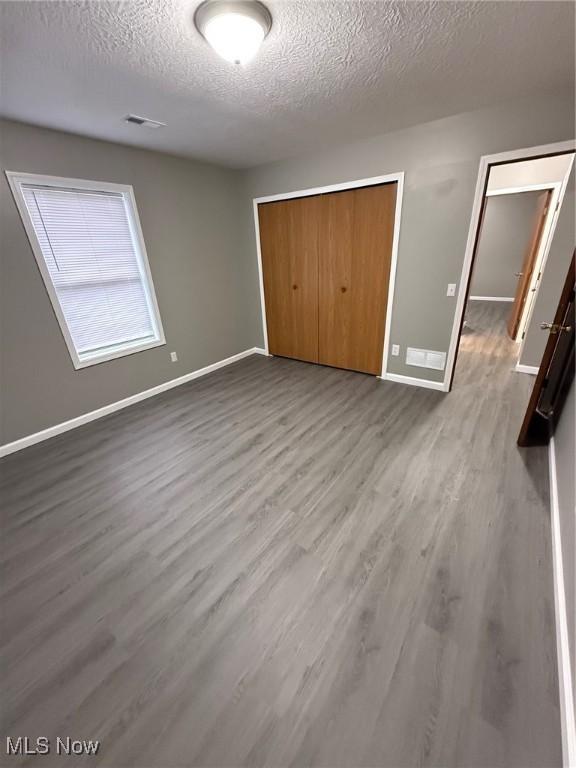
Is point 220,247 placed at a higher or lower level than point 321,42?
lower

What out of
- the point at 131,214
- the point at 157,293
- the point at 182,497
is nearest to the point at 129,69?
the point at 131,214

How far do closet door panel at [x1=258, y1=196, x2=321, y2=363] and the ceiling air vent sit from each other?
1.65 meters

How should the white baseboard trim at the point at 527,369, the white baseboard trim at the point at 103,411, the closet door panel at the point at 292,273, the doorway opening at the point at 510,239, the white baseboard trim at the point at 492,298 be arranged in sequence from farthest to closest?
the white baseboard trim at the point at 492,298, the closet door panel at the point at 292,273, the white baseboard trim at the point at 527,369, the doorway opening at the point at 510,239, the white baseboard trim at the point at 103,411

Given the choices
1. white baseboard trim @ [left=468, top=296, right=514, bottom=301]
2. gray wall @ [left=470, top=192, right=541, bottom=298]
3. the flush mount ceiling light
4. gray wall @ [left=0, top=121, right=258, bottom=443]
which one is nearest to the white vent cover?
gray wall @ [left=0, top=121, right=258, bottom=443]

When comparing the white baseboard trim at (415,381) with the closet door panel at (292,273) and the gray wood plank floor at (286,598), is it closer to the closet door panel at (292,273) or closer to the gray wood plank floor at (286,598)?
the gray wood plank floor at (286,598)

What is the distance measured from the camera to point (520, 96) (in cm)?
213

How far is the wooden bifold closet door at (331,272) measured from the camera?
318 cm

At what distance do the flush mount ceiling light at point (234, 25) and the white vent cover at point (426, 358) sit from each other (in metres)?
2.73

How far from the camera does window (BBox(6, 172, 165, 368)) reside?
8.01 ft

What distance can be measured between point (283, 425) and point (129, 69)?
8.27 feet

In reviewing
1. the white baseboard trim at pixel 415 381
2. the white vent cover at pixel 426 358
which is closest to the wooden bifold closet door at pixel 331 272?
the white baseboard trim at pixel 415 381

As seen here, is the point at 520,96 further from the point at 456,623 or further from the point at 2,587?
the point at 2,587
